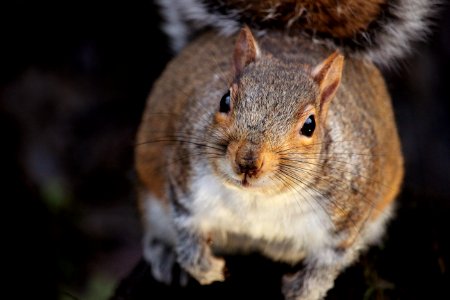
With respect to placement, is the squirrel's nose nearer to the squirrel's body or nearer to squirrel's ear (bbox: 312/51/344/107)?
the squirrel's body

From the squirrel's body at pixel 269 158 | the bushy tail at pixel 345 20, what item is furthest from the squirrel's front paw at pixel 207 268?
the bushy tail at pixel 345 20

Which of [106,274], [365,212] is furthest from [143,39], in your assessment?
[365,212]

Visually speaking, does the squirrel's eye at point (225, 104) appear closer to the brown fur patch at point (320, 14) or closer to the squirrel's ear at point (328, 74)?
the squirrel's ear at point (328, 74)

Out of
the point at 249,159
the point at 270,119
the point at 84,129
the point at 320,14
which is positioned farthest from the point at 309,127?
the point at 84,129

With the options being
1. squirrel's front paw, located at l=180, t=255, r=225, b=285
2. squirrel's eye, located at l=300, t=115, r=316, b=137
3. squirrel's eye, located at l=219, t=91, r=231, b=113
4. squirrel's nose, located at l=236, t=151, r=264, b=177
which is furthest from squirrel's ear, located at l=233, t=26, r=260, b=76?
squirrel's front paw, located at l=180, t=255, r=225, b=285

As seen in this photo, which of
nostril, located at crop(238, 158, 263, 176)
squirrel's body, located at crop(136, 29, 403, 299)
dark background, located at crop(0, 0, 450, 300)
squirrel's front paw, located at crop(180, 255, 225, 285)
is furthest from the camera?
dark background, located at crop(0, 0, 450, 300)

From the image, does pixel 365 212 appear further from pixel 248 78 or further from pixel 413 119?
pixel 413 119
